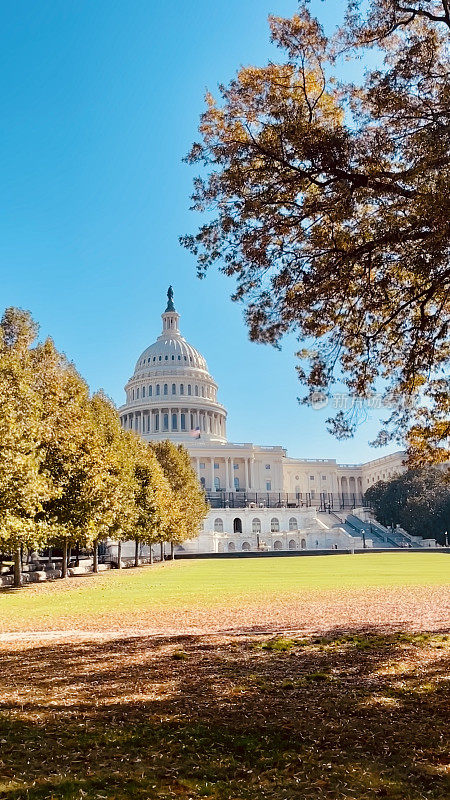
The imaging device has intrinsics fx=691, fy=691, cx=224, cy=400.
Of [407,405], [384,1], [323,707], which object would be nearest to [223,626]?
[407,405]

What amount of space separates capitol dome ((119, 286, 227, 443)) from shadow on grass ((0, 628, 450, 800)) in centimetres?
16133

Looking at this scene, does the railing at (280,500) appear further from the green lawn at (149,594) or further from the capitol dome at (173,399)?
the green lawn at (149,594)

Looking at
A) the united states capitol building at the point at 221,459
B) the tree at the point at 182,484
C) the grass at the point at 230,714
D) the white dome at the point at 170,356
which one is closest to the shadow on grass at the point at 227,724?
the grass at the point at 230,714

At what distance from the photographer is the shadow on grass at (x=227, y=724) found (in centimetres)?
657

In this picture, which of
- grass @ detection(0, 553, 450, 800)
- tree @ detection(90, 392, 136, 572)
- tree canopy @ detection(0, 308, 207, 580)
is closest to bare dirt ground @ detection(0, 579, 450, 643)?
grass @ detection(0, 553, 450, 800)

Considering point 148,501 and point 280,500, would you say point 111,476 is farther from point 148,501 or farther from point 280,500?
point 280,500

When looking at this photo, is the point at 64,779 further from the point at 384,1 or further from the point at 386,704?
the point at 384,1

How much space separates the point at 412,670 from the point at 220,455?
6408 inches

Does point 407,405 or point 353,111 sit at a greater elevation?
point 353,111

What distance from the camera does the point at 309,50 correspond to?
1370 centimetres

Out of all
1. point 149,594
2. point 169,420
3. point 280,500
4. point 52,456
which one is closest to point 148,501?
point 52,456

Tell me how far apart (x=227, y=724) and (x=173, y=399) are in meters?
172

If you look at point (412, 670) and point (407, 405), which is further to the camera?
point (407, 405)

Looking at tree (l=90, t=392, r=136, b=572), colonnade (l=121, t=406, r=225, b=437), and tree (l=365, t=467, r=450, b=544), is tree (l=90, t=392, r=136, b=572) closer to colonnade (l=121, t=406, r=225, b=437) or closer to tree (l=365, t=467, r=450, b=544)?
tree (l=365, t=467, r=450, b=544)
